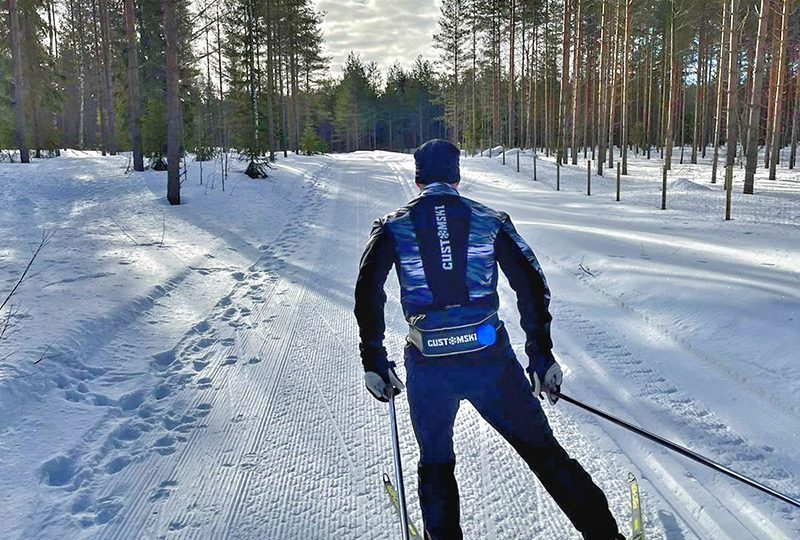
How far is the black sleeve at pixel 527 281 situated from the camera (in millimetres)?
2375

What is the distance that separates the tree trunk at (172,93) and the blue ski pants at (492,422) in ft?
43.6

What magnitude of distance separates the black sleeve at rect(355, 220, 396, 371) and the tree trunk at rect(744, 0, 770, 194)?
17.2 metres

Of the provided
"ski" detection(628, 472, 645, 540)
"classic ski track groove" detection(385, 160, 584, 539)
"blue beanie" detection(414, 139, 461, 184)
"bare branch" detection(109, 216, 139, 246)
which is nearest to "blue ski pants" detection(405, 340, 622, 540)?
"ski" detection(628, 472, 645, 540)

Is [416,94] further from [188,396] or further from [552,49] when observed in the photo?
[188,396]

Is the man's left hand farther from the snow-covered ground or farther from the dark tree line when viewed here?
the dark tree line

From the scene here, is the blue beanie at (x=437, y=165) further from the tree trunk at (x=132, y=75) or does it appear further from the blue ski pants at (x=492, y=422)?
the tree trunk at (x=132, y=75)

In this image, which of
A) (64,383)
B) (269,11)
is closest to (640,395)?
(64,383)

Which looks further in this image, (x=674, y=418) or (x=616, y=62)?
(x=616, y=62)

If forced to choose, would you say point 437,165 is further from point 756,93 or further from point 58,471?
point 756,93

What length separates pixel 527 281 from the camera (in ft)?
7.84

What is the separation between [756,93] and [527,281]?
Result: 56.5 ft

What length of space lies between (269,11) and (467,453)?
3273cm

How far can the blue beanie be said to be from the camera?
242cm

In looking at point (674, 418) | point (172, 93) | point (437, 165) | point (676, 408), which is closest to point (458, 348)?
point (437, 165)
